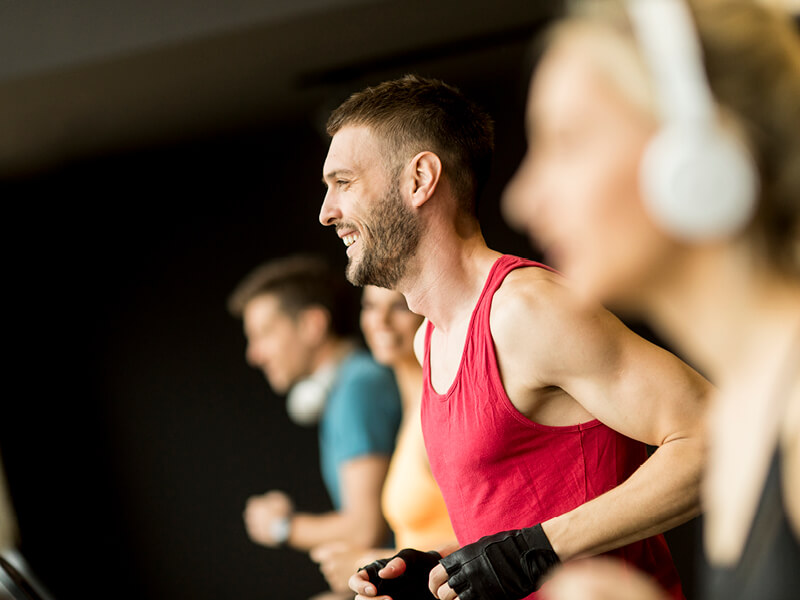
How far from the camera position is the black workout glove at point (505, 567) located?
43.2 inches

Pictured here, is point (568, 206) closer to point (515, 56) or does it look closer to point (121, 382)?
point (515, 56)

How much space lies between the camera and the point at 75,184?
4.57 metres

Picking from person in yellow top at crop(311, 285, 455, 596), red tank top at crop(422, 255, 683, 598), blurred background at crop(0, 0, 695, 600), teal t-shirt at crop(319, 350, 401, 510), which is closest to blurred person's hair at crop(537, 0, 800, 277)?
red tank top at crop(422, 255, 683, 598)

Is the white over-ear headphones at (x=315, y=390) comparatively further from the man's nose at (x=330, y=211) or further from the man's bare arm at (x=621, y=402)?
the man's bare arm at (x=621, y=402)

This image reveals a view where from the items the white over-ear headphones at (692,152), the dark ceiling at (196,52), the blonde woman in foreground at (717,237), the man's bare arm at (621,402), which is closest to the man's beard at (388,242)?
the man's bare arm at (621,402)

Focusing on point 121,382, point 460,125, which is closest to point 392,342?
point 460,125

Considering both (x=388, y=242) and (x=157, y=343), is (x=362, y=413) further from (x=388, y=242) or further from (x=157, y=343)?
(x=157, y=343)

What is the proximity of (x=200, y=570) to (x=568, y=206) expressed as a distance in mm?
4350

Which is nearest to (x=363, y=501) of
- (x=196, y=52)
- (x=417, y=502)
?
(x=417, y=502)

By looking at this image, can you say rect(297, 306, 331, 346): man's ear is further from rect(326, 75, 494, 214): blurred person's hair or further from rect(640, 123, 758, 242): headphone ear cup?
rect(640, 123, 758, 242): headphone ear cup

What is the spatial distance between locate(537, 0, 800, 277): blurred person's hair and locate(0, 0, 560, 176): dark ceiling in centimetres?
233

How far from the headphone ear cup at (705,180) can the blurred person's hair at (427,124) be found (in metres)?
0.74

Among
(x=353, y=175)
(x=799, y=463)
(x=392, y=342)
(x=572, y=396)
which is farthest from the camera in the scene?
(x=392, y=342)

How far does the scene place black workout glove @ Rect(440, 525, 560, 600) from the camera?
1098 mm
